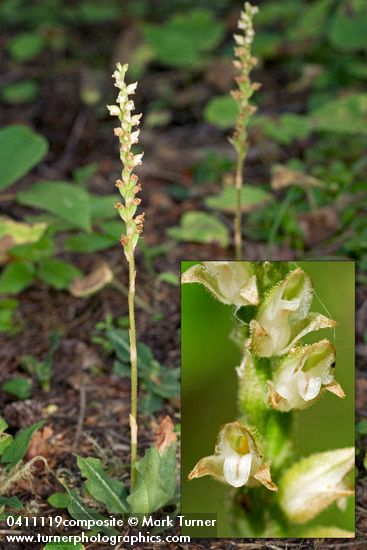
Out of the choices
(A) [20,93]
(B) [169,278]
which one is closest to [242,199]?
(B) [169,278]

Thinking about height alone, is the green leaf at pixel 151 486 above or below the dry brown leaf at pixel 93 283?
below

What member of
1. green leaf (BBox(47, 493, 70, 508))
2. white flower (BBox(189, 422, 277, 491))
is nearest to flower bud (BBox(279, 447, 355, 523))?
white flower (BBox(189, 422, 277, 491))

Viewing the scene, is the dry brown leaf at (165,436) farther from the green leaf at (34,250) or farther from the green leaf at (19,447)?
→ the green leaf at (34,250)

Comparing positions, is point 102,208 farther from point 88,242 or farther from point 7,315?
point 7,315

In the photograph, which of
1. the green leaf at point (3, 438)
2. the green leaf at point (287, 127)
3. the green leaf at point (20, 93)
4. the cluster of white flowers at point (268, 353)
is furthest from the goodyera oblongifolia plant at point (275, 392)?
the green leaf at point (20, 93)

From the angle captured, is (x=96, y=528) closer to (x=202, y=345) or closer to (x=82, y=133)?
(x=202, y=345)

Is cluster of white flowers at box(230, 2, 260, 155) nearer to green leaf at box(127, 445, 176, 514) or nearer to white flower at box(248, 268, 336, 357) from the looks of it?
white flower at box(248, 268, 336, 357)
